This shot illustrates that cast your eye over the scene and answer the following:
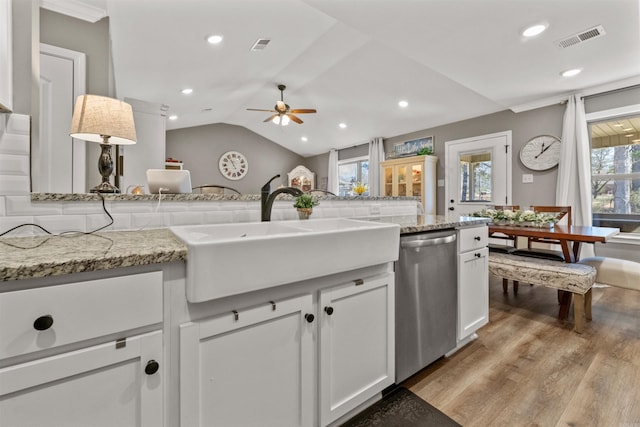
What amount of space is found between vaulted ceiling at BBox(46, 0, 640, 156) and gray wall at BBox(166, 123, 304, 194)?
1361 mm

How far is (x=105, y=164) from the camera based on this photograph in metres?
1.28

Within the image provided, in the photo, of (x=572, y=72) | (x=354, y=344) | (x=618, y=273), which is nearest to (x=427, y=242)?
(x=354, y=344)

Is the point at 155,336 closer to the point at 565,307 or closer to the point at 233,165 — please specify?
the point at 565,307

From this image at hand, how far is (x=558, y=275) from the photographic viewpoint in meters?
2.19

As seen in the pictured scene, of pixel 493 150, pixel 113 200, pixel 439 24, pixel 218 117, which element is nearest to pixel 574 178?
pixel 493 150

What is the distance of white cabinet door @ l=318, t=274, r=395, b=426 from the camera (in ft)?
3.63

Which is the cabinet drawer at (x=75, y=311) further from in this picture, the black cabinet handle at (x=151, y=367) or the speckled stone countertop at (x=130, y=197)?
Result: the speckled stone countertop at (x=130, y=197)

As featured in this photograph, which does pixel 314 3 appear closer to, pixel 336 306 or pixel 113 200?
pixel 113 200

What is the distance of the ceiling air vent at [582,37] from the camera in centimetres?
235

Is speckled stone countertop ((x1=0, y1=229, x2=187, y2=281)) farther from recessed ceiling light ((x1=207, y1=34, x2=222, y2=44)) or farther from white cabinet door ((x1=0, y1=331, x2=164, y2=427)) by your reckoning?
recessed ceiling light ((x1=207, y1=34, x2=222, y2=44))

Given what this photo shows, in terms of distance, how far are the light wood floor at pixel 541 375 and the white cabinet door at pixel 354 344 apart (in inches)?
15.8

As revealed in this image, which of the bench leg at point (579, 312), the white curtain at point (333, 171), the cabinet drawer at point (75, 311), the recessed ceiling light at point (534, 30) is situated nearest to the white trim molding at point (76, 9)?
the cabinet drawer at point (75, 311)

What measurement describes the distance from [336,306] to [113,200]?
1018mm

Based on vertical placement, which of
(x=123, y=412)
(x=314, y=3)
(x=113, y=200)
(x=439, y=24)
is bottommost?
(x=123, y=412)
